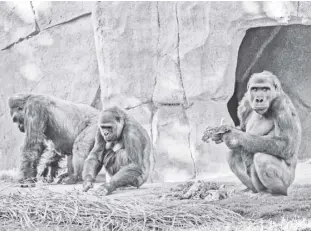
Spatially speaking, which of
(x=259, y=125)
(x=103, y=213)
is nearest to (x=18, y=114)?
(x=103, y=213)

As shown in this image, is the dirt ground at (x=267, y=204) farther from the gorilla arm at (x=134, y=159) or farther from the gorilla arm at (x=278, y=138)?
the gorilla arm at (x=278, y=138)

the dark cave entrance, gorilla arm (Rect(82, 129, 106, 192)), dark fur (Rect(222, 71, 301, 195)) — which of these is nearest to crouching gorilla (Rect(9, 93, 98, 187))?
gorilla arm (Rect(82, 129, 106, 192))

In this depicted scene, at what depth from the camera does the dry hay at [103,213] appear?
15.8 ft

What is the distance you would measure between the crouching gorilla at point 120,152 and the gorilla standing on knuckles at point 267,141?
89 cm

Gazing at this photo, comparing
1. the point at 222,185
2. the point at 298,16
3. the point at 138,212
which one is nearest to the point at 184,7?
the point at 298,16

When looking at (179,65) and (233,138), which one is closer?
(233,138)

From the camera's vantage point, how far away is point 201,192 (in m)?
5.80

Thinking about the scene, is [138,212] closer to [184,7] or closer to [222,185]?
[222,185]

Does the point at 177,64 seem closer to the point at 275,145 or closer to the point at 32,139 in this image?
the point at 32,139

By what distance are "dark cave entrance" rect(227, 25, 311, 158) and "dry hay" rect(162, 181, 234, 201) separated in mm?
3085

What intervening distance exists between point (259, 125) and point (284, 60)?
Result: 3557mm

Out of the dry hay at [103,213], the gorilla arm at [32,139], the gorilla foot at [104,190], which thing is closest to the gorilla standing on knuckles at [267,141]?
the dry hay at [103,213]

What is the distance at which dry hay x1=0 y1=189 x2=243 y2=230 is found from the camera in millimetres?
4809

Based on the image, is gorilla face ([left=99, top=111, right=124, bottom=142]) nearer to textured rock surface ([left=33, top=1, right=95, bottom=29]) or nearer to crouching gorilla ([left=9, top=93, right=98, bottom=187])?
crouching gorilla ([left=9, top=93, right=98, bottom=187])
